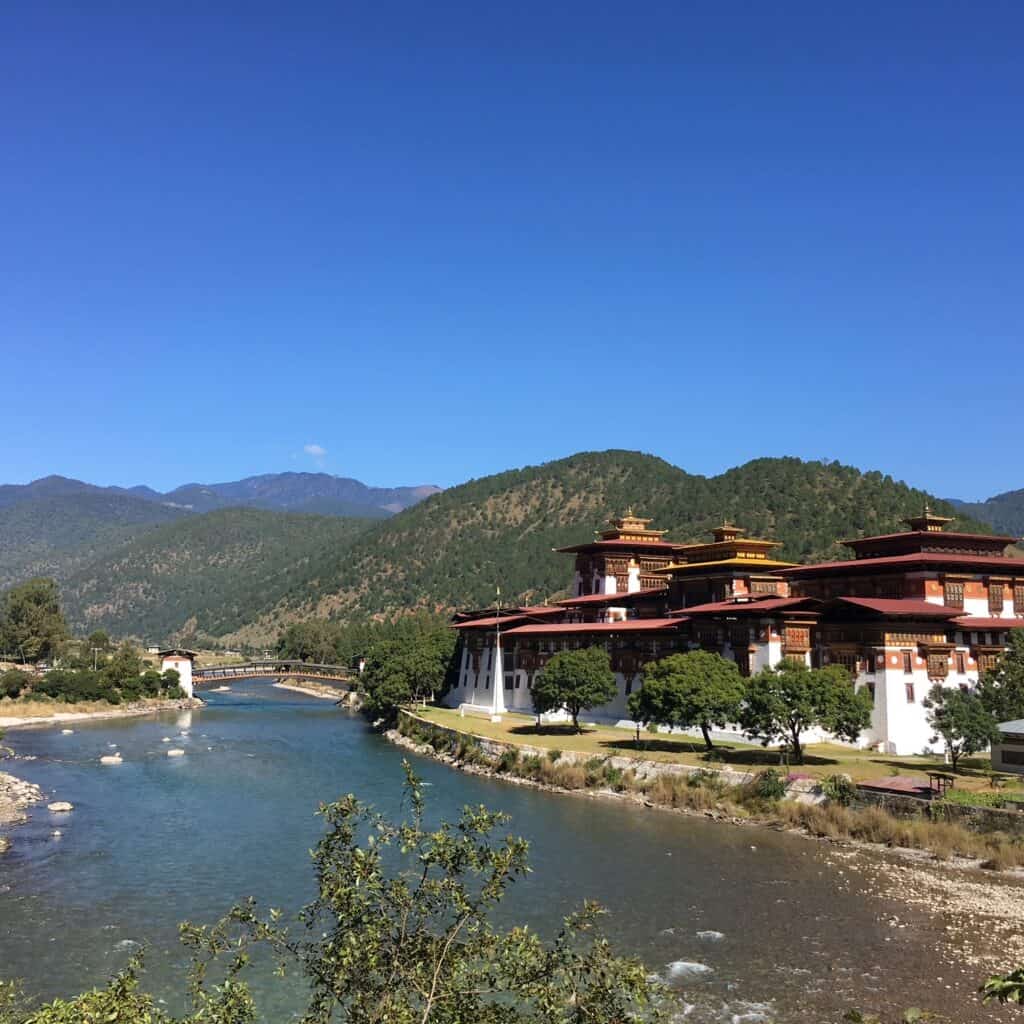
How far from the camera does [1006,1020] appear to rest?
2761 cm

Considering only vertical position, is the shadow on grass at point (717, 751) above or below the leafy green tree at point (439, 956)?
below

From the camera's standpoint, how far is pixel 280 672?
147625 mm

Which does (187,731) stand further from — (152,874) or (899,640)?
(899,640)

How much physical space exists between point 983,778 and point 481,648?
58.9m

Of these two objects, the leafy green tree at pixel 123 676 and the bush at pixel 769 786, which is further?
the leafy green tree at pixel 123 676

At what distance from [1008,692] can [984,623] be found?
528 inches

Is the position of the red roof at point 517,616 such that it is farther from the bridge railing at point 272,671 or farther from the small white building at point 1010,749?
the small white building at point 1010,749

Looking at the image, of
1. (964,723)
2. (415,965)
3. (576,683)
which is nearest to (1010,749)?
(964,723)

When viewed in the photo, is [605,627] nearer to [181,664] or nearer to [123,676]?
[123,676]

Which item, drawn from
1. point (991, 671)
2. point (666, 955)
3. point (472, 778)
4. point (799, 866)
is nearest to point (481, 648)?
point (472, 778)

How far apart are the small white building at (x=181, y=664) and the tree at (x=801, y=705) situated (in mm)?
91485

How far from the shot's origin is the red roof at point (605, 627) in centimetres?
7764

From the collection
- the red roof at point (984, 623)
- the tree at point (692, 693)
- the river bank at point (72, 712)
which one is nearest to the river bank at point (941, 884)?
the tree at point (692, 693)

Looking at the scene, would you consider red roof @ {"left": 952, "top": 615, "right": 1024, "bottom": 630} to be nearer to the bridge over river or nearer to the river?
the river
